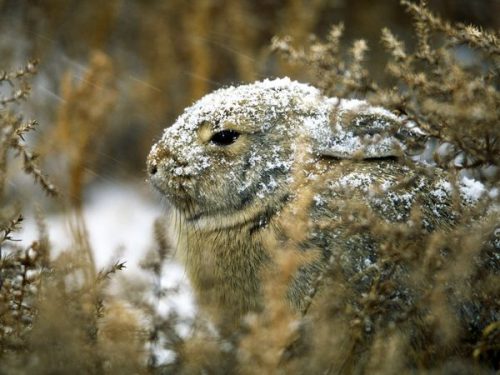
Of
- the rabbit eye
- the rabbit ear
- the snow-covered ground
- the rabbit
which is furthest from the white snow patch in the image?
the snow-covered ground

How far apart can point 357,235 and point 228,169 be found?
0.62m

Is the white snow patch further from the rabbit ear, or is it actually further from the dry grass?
the rabbit ear

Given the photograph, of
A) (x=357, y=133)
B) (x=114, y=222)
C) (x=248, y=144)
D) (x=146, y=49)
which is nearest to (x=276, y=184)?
(x=248, y=144)

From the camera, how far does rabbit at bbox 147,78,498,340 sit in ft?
9.29

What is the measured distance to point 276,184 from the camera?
9.98 ft

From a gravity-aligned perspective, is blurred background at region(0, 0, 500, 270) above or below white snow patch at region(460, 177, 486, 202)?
above

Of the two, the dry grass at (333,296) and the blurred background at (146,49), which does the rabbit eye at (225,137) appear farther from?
the blurred background at (146,49)

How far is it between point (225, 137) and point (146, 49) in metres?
4.06

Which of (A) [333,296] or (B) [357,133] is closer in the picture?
(A) [333,296]

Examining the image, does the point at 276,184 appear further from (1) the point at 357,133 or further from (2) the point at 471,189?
(2) the point at 471,189

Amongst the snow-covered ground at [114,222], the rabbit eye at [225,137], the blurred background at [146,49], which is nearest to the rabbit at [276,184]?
the rabbit eye at [225,137]

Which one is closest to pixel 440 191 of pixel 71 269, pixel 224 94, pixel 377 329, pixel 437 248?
pixel 437 248

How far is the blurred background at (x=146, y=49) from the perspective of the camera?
612 centimetres

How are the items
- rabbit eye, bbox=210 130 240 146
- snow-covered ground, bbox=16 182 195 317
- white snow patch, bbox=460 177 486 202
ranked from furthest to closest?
snow-covered ground, bbox=16 182 195 317, rabbit eye, bbox=210 130 240 146, white snow patch, bbox=460 177 486 202
